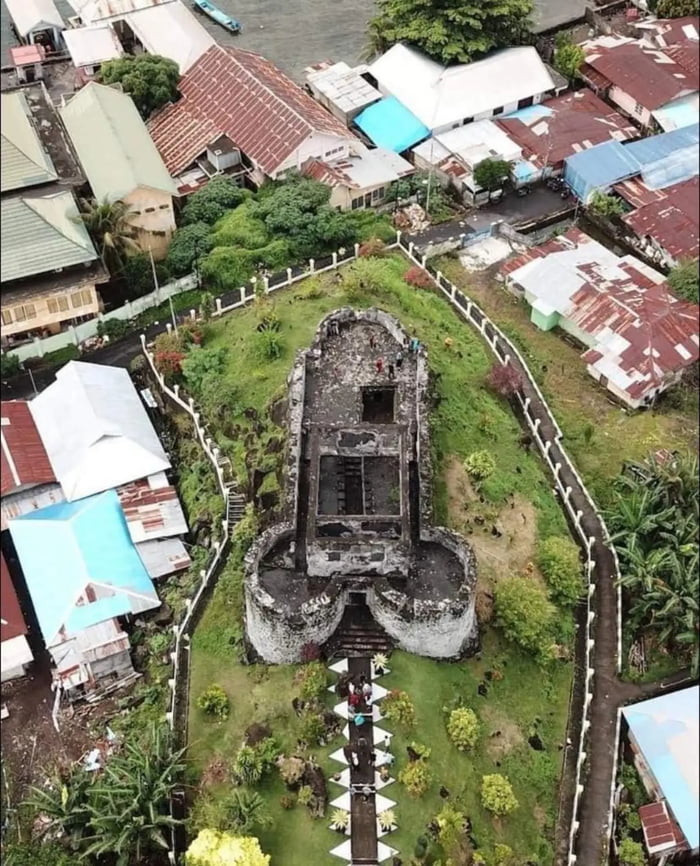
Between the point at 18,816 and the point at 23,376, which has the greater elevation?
the point at 23,376

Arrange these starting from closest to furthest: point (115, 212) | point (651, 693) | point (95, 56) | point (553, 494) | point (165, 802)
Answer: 1. point (165, 802)
2. point (651, 693)
3. point (553, 494)
4. point (115, 212)
5. point (95, 56)

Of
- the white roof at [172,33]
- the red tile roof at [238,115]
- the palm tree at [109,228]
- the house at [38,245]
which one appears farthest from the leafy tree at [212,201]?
the white roof at [172,33]

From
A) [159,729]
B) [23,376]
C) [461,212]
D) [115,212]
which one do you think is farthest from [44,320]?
[461,212]

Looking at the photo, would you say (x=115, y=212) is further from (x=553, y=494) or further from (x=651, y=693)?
(x=651, y=693)

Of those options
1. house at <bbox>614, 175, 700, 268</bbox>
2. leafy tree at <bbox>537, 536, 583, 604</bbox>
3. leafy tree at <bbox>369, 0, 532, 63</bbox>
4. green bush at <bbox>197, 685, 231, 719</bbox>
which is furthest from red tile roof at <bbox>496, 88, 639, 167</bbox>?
green bush at <bbox>197, 685, 231, 719</bbox>

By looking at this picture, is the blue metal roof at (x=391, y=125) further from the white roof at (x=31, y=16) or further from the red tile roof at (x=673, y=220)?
the white roof at (x=31, y=16)

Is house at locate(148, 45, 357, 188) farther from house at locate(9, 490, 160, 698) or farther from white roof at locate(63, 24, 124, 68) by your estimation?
house at locate(9, 490, 160, 698)

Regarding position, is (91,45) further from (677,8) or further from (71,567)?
(71,567)
